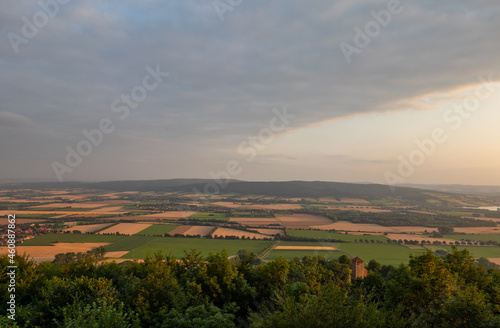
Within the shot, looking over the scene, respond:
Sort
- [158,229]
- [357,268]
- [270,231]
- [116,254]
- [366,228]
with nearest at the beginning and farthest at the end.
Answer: [357,268] < [116,254] < [270,231] < [158,229] < [366,228]

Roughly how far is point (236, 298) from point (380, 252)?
39.0 m

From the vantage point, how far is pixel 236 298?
68.9ft

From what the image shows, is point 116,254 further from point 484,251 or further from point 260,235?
point 484,251

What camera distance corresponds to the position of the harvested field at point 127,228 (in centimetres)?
6562

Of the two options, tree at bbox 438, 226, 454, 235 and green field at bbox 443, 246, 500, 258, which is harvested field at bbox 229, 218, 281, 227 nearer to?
tree at bbox 438, 226, 454, 235

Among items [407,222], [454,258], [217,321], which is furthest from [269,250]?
[407,222]

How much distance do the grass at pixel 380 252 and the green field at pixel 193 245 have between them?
51.7 feet

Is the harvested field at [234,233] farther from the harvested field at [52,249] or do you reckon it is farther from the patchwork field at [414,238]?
the patchwork field at [414,238]

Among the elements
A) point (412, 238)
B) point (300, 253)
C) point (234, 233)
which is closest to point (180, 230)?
point (234, 233)

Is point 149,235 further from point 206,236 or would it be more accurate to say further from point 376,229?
point 376,229

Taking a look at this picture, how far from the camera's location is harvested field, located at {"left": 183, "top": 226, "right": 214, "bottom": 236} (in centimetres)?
6594

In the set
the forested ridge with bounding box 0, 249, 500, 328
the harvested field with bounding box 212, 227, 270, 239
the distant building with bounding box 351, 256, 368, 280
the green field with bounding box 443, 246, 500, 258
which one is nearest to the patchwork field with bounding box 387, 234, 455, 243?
A: the green field with bounding box 443, 246, 500, 258

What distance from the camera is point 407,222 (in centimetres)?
8238

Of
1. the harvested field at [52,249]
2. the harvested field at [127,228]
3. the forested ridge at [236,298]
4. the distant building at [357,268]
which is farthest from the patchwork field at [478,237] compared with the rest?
the harvested field at [52,249]
